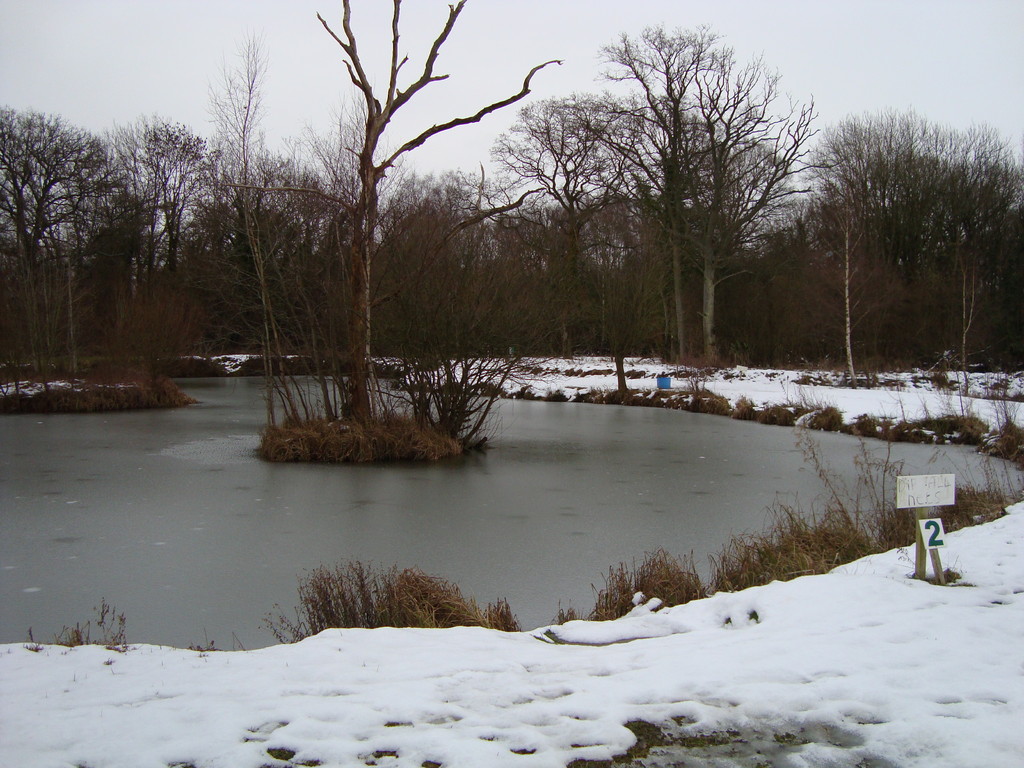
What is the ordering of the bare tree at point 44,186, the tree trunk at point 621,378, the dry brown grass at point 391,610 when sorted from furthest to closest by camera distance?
1. the bare tree at point 44,186
2. the tree trunk at point 621,378
3. the dry brown grass at point 391,610

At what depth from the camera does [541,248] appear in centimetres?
2238

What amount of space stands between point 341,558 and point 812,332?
71.7ft

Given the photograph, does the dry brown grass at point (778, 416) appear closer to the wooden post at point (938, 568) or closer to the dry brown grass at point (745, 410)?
the dry brown grass at point (745, 410)

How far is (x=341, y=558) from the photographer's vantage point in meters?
6.80

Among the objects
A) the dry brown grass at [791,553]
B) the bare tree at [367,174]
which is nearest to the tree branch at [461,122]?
the bare tree at [367,174]

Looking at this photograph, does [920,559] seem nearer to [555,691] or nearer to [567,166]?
[555,691]

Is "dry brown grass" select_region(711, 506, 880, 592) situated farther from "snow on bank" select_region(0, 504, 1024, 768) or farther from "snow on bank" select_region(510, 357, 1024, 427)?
"snow on bank" select_region(510, 357, 1024, 427)

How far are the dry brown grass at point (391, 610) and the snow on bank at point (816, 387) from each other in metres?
8.65

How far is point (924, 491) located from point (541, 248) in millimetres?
18236

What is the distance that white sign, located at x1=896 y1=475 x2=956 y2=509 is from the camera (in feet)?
15.2

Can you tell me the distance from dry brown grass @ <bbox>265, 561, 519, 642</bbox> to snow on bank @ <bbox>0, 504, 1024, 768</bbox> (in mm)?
546

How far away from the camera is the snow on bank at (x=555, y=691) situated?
9.23 ft

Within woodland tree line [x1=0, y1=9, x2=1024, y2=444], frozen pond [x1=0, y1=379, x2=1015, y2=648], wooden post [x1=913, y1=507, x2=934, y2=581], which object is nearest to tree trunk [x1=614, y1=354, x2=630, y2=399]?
woodland tree line [x1=0, y1=9, x2=1024, y2=444]

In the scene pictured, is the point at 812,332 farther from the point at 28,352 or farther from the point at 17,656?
the point at 17,656
